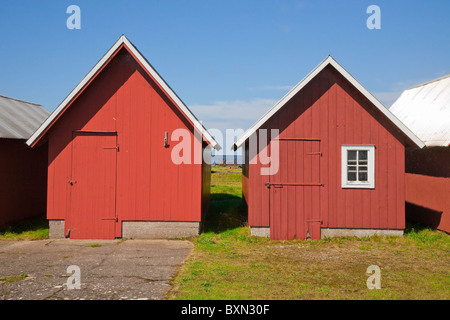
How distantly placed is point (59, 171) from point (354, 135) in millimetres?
9874

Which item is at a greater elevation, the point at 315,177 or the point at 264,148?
the point at 264,148

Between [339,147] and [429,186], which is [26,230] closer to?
[339,147]

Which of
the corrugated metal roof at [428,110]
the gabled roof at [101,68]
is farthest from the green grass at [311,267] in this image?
the gabled roof at [101,68]

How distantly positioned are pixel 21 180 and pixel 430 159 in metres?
15.7

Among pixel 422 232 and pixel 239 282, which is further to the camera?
pixel 422 232

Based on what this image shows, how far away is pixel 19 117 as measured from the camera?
1611cm

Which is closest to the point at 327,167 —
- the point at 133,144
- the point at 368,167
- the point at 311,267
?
the point at 368,167

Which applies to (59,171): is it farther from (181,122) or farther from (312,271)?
(312,271)

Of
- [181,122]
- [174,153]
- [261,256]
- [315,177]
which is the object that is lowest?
[261,256]

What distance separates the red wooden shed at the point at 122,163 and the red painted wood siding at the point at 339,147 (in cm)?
239

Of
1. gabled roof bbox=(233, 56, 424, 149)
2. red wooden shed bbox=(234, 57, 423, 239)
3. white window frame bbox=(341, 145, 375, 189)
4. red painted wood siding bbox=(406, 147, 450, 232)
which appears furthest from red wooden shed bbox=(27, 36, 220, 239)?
red painted wood siding bbox=(406, 147, 450, 232)

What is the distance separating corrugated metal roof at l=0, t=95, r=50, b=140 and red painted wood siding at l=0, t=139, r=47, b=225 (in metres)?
0.41

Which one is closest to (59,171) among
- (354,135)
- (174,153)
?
(174,153)
